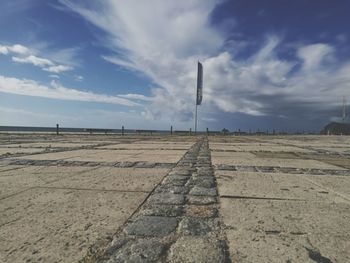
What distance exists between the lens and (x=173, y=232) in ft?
4.96

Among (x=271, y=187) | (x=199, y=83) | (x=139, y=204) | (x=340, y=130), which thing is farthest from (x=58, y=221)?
(x=340, y=130)

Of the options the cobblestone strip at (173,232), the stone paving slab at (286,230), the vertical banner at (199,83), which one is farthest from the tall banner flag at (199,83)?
the stone paving slab at (286,230)

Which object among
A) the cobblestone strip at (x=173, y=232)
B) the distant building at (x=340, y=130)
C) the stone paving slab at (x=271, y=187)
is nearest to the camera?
the cobblestone strip at (x=173, y=232)

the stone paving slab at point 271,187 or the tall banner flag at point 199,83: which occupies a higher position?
the tall banner flag at point 199,83

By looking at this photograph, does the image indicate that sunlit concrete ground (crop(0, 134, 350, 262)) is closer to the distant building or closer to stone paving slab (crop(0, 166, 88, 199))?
stone paving slab (crop(0, 166, 88, 199))

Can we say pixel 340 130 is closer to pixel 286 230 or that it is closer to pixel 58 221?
pixel 286 230

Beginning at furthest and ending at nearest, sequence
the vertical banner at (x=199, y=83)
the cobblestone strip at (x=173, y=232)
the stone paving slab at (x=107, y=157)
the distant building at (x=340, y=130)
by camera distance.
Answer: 1. the distant building at (x=340, y=130)
2. the vertical banner at (x=199, y=83)
3. the stone paving slab at (x=107, y=157)
4. the cobblestone strip at (x=173, y=232)

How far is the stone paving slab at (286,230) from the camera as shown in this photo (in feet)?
4.25

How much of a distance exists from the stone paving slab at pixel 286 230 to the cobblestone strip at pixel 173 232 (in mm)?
100

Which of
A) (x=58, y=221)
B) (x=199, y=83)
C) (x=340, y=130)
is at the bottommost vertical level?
(x=58, y=221)

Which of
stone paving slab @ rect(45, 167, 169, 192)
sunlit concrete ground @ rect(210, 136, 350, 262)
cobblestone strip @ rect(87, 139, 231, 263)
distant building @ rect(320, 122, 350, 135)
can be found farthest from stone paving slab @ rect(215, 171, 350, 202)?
distant building @ rect(320, 122, 350, 135)

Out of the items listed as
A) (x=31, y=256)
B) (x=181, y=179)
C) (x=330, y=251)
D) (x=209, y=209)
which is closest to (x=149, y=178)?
(x=181, y=179)

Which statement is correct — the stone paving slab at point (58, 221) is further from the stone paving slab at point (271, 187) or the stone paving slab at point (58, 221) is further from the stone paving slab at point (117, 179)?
the stone paving slab at point (271, 187)

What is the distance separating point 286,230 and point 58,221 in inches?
57.3
